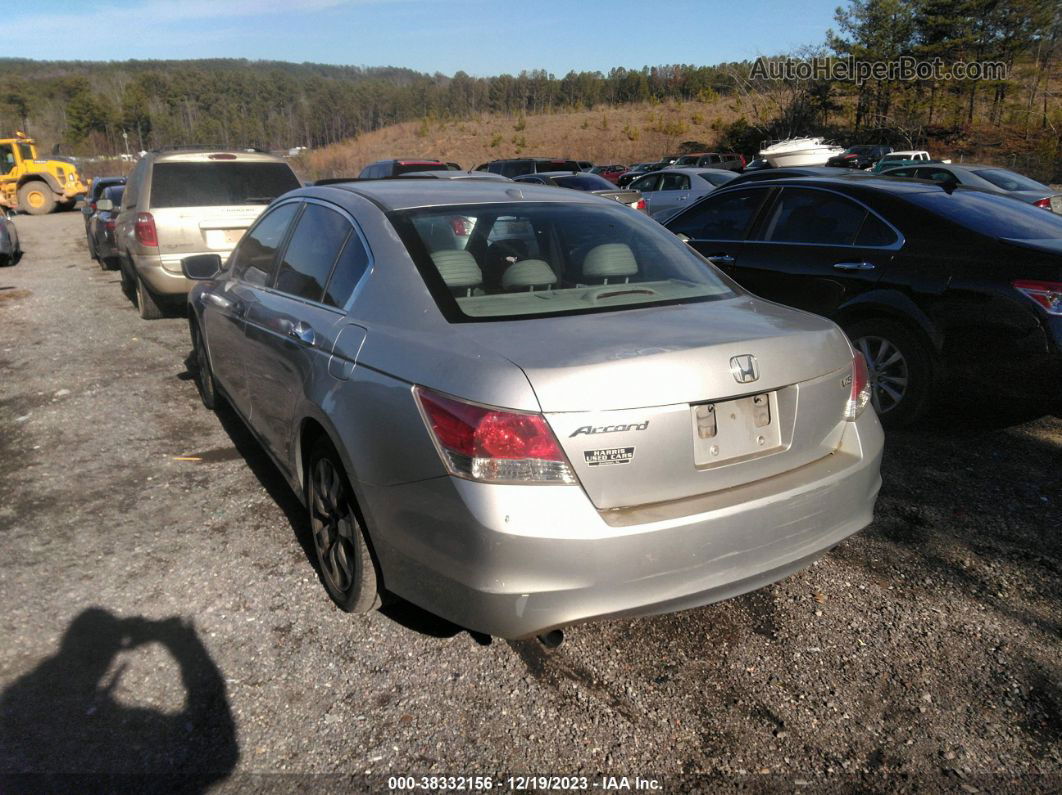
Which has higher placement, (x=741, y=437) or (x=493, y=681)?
(x=741, y=437)

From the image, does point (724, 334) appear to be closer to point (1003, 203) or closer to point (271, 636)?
point (271, 636)

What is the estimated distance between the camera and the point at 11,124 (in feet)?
274

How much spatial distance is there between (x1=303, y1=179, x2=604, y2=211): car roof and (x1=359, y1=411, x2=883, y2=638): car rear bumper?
1.33 metres

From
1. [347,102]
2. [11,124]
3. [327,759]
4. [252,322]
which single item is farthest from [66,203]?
[347,102]

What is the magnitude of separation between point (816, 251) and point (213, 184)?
20.6 ft

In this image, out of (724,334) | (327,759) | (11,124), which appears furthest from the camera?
(11,124)

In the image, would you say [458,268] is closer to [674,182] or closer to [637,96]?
[674,182]

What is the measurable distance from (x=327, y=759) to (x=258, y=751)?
0.72 feet

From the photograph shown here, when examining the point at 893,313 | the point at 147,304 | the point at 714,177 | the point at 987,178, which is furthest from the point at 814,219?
the point at 987,178

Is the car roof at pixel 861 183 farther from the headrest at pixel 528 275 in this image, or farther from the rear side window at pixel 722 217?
the headrest at pixel 528 275

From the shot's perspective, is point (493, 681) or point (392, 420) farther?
point (493, 681)

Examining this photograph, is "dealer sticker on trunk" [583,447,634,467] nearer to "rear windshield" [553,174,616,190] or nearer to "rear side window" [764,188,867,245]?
"rear side window" [764,188,867,245]

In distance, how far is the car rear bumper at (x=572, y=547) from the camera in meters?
2.26

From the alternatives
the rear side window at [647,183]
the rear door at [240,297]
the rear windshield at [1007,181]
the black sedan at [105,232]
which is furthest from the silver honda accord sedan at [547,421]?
the rear side window at [647,183]
